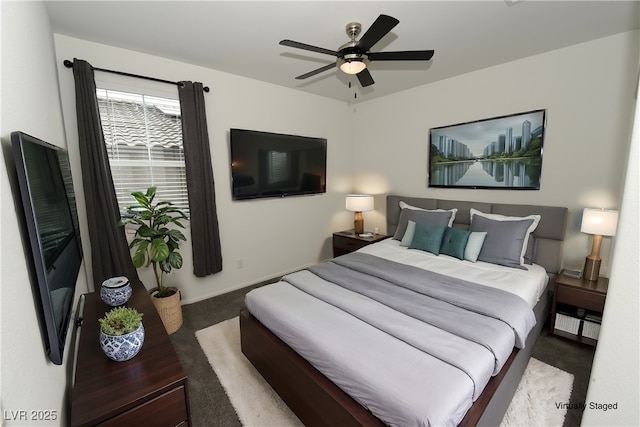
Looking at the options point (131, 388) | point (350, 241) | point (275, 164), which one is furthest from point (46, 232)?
point (350, 241)

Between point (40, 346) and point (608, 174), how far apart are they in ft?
12.9

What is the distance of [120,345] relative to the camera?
129 cm

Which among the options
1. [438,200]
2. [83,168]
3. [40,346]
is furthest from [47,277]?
[438,200]

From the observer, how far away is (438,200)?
357 centimetres

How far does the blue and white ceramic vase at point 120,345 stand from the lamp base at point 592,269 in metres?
3.45

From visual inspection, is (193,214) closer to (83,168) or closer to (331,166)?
(83,168)

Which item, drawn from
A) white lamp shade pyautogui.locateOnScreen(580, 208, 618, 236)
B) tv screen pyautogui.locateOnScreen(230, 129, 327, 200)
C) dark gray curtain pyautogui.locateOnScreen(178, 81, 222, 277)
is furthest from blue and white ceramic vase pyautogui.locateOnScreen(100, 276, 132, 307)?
white lamp shade pyautogui.locateOnScreen(580, 208, 618, 236)

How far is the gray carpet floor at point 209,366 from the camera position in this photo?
1730 millimetres

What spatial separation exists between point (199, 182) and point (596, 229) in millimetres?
3791

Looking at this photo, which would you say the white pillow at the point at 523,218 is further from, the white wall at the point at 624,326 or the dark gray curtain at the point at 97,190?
the dark gray curtain at the point at 97,190

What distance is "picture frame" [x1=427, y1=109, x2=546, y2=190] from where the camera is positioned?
286 centimetres

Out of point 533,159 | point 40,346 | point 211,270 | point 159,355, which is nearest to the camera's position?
point 40,346

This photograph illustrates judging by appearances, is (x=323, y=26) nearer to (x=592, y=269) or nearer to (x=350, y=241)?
(x=350, y=241)

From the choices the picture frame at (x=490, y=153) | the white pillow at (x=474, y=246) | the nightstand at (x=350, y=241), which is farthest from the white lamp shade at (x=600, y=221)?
the nightstand at (x=350, y=241)
